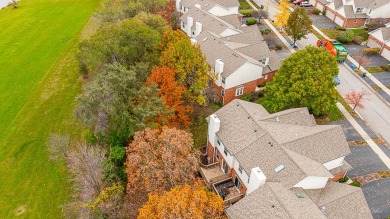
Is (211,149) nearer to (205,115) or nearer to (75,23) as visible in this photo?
(205,115)

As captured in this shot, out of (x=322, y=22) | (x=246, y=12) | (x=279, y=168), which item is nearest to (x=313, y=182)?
(x=279, y=168)

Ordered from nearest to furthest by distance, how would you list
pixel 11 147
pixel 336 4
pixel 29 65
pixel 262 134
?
pixel 262 134
pixel 11 147
pixel 29 65
pixel 336 4

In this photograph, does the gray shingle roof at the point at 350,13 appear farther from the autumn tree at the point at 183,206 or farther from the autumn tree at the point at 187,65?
the autumn tree at the point at 183,206

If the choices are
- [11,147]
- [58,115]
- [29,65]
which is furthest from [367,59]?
[29,65]

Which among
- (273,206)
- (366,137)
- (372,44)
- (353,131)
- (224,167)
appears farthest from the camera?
(372,44)

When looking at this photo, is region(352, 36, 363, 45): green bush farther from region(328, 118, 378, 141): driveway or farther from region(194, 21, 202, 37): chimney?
region(194, 21, 202, 37): chimney

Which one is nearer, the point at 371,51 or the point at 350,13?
the point at 371,51

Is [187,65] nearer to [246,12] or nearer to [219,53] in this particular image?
[219,53]

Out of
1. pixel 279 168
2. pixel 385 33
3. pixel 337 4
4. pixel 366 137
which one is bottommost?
pixel 366 137
